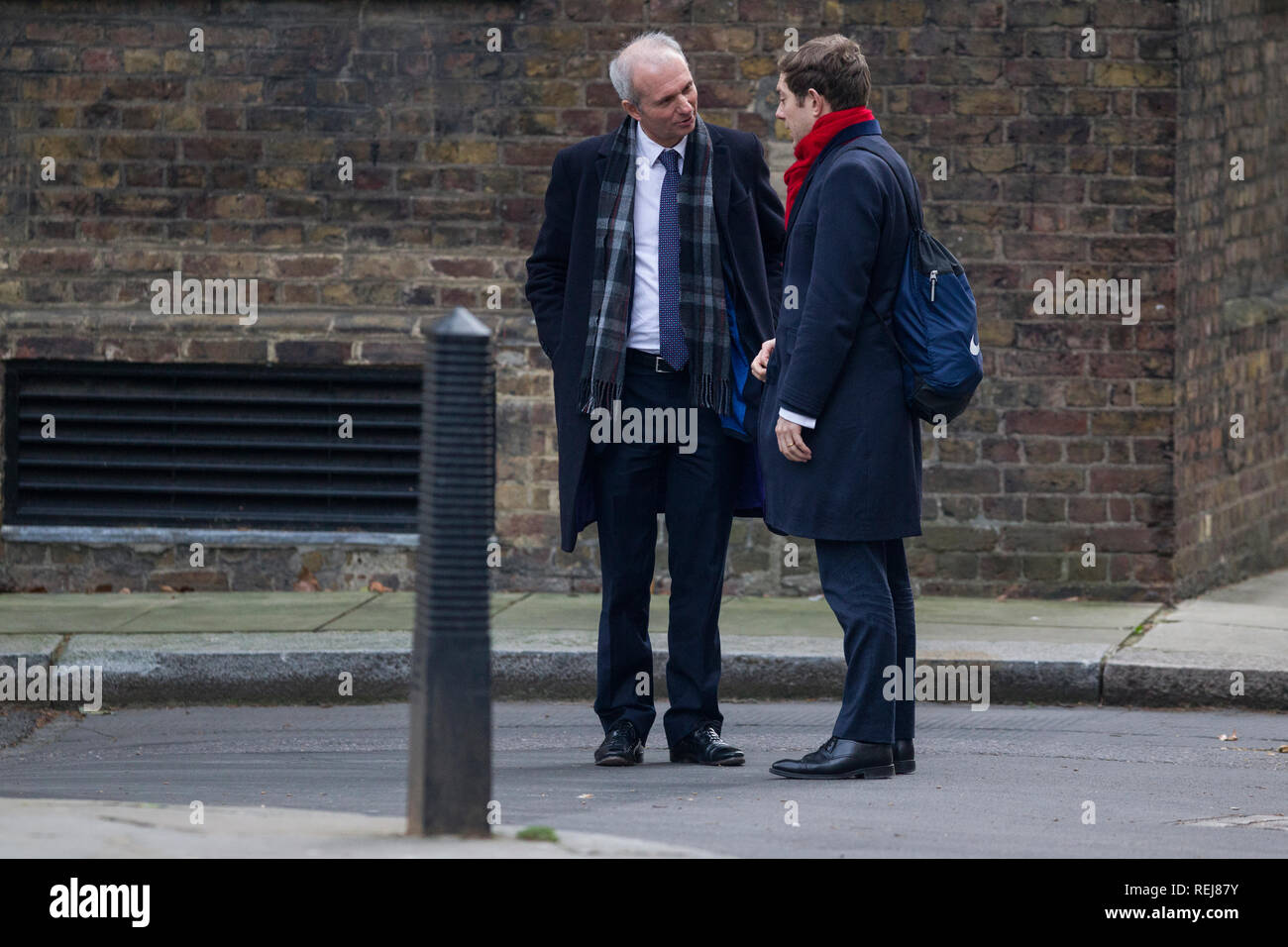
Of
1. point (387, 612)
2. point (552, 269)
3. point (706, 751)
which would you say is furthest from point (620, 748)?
point (387, 612)

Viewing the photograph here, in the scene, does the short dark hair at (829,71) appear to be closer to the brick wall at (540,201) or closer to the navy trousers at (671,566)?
the navy trousers at (671,566)

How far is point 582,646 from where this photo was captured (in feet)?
26.0

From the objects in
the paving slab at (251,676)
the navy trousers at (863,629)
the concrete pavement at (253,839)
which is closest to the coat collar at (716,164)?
the navy trousers at (863,629)

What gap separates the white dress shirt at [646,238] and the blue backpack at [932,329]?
672mm

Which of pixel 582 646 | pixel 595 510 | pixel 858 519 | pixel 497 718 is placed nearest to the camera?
pixel 858 519

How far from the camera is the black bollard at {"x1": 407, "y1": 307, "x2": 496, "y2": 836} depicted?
4.40 metres

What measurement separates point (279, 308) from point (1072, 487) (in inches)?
151

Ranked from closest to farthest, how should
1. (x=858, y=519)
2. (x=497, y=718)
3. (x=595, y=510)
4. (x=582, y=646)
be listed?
(x=858, y=519), (x=595, y=510), (x=497, y=718), (x=582, y=646)

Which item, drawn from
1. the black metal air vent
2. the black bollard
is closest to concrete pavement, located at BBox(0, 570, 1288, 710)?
the black metal air vent

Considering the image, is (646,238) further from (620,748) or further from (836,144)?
(620,748)

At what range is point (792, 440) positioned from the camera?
19.0ft

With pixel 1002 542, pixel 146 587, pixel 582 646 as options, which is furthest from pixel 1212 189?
pixel 146 587

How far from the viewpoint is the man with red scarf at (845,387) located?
5.71 m

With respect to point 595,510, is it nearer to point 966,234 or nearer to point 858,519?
point 858,519
